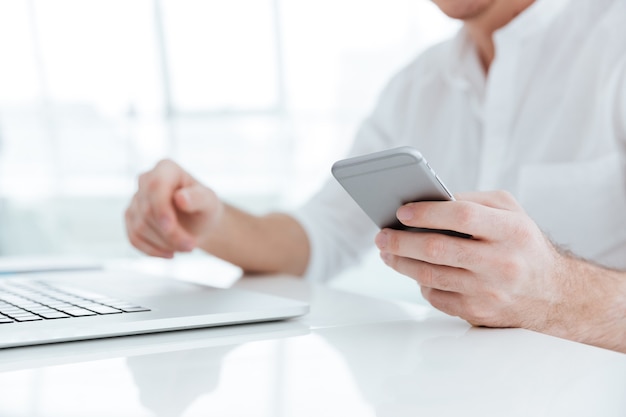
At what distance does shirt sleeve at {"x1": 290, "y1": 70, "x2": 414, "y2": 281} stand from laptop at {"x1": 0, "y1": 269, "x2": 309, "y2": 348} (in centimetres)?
53

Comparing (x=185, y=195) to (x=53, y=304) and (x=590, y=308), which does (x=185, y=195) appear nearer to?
(x=53, y=304)

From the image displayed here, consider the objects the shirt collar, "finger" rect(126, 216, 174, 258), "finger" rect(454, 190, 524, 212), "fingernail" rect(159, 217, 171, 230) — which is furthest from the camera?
the shirt collar

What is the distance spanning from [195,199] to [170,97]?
269 inches

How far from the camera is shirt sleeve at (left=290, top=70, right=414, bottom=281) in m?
1.54

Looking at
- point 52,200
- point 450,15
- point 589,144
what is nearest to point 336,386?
point 589,144

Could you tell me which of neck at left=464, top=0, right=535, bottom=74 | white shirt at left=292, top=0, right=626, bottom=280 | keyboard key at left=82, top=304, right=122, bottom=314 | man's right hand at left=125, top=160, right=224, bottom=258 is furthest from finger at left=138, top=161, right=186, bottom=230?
neck at left=464, top=0, right=535, bottom=74

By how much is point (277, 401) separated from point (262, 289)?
1.98 feet

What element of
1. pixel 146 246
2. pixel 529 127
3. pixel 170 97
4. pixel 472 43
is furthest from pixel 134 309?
pixel 170 97

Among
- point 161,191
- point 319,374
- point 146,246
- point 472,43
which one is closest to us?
point 319,374

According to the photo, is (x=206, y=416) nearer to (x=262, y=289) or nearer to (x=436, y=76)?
(x=262, y=289)

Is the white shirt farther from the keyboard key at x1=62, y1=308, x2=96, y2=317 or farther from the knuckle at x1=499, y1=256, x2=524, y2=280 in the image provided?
the keyboard key at x1=62, y1=308, x2=96, y2=317

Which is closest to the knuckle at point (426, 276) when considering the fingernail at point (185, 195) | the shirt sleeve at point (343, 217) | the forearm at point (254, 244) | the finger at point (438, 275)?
the finger at point (438, 275)

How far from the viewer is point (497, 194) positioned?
77 centimetres

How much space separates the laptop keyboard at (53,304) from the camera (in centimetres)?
74
